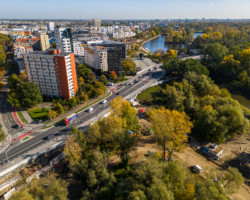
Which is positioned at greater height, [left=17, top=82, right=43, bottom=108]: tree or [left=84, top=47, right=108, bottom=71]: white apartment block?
[left=84, top=47, right=108, bottom=71]: white apartment block

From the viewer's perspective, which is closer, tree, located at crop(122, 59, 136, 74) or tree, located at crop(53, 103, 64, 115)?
tree, located at crop(53, 103, 64, 115)

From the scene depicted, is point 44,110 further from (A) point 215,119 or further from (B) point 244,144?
(B) point 244,144

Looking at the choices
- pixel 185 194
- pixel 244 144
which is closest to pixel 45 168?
pixel 185 194

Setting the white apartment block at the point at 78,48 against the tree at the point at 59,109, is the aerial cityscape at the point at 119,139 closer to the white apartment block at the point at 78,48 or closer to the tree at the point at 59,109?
the tree at the point at 59,109

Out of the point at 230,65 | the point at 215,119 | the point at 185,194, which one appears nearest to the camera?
the point at 185,194

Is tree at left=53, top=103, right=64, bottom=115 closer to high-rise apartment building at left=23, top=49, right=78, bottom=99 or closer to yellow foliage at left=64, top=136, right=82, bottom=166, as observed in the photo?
high-rise apartment building at left=23, top=49, right=78, bottom=99

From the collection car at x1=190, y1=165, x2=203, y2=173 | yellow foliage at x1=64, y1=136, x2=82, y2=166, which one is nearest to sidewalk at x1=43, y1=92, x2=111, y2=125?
yellow foliage at x1=64, y1=136, x2=82, y2=166
